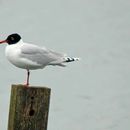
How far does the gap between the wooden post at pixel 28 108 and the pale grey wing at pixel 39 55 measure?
0.64 m

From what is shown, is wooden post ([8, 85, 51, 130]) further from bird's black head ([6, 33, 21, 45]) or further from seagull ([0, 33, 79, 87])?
bird's black head ([6, 33, 21, 45])

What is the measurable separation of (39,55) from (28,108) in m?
0.70

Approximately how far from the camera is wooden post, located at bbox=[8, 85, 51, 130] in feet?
11.6

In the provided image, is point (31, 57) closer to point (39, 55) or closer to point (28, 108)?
point (39, 55)

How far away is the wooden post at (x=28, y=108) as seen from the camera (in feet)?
11.6

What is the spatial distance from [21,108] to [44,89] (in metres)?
0.15

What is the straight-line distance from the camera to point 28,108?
11.7ft

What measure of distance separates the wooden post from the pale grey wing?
644 mm

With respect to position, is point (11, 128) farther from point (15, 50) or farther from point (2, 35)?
point (2, 35)

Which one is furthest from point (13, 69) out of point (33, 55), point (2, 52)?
point (33, 55)

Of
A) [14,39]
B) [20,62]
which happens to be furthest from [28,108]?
[14,39]

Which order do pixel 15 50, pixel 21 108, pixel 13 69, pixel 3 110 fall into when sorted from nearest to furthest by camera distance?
1. pixel 21 108
2. pixel 15 50
3. pixel 3 110
4. pixel 13 69

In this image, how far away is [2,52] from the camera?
7742 mm

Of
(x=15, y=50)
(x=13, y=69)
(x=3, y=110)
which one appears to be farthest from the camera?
(x=13, y=69)
